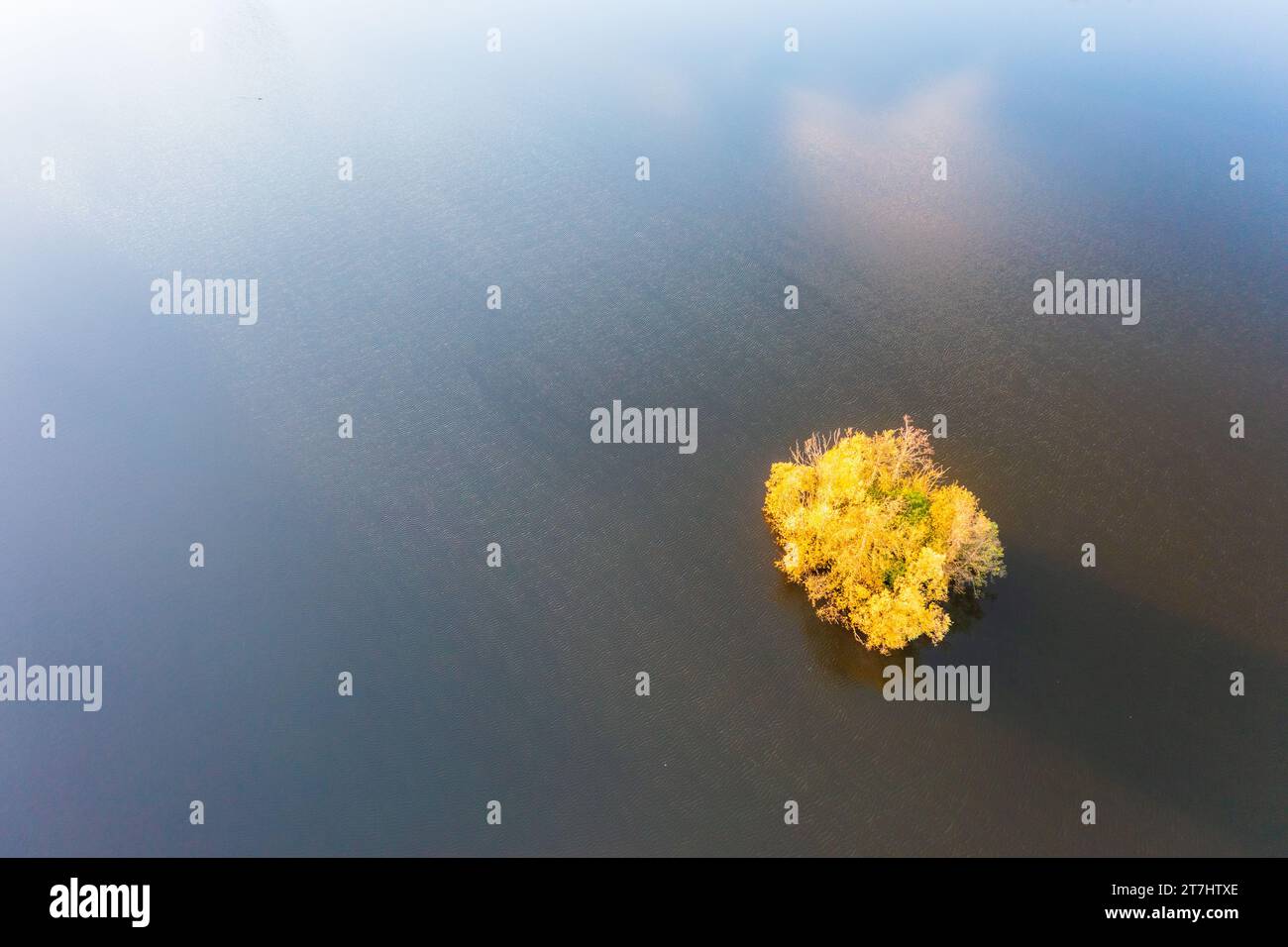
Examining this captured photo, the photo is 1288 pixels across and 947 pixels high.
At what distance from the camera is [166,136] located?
41375 millimetres

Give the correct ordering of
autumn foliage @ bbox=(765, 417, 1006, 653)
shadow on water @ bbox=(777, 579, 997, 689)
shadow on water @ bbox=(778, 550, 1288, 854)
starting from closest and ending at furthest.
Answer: shadow on water @ bbox=(778, 550, 1288, 854)
autumn foliage @ bbox=(765, 417, 1006, 653)
shadow on water @ bbox=(777, 579, 997, 689)

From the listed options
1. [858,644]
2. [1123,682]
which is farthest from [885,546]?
[1123,682]

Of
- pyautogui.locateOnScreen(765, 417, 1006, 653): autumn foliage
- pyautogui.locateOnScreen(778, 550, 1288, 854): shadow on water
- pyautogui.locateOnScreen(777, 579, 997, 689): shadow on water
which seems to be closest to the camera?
pyautogui.locateOnScreen(778, 550, 1288, 854): shadow on water

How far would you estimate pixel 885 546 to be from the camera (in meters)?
23.0

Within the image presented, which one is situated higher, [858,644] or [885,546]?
[885,546]

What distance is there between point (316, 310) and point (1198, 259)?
3072cm

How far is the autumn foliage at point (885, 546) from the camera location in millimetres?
22797

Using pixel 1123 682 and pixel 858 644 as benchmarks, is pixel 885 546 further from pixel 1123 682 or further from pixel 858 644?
pixel 1123 682

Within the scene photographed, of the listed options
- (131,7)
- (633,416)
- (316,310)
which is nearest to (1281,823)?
(633,416)

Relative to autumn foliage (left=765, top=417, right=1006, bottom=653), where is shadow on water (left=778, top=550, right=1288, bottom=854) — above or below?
below

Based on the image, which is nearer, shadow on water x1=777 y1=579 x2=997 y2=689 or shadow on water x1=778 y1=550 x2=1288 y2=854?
shadow on water x1=778 y1=550 x2=1288 y2=854

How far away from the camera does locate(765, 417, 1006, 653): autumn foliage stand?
74.8ft

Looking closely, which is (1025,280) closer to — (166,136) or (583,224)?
(583,224)

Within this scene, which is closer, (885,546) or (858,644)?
(885,546)
